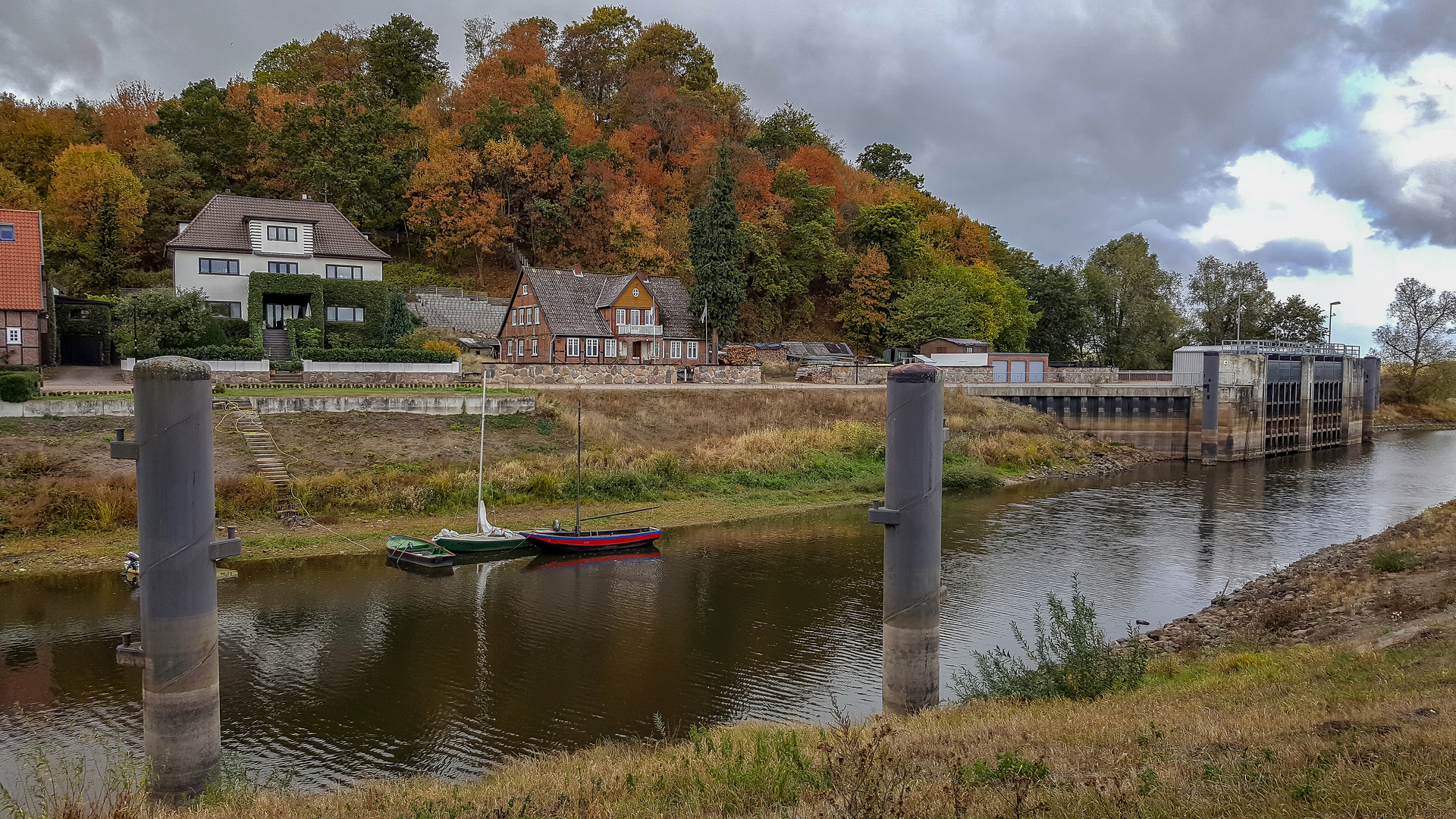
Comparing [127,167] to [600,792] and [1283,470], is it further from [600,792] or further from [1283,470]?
[1283,470]

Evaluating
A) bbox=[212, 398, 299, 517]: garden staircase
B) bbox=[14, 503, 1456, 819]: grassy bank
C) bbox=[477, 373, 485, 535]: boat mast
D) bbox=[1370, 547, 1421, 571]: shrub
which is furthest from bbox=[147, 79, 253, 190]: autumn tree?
bbox=[1370, 547, 1421, 571]: shrub

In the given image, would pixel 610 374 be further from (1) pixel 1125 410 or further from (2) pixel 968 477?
(1) pixel 1125 410

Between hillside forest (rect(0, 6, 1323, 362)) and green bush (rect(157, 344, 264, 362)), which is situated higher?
hillside forest (rect(0, 6, 1323, 362))

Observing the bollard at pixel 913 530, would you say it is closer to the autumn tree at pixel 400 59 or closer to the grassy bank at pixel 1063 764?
the grassy bank at pixel 1063 764

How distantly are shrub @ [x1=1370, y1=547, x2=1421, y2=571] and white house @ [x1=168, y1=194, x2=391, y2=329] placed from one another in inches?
2051

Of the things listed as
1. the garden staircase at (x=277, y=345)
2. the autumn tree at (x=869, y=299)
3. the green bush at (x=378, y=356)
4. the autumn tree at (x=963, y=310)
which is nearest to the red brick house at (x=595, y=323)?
the green bush at (x=378, y=356)

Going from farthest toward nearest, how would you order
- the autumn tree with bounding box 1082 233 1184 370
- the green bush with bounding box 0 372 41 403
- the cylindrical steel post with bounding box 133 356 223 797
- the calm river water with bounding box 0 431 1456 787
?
the autumn tree with bounding box 1082 233 1184 370 → the green bush with bounding box 0 372 41 403 → the calm river water with bounding box 0 431 1456 787 → the cylindrical steel post with bounding box 133 356 223 797

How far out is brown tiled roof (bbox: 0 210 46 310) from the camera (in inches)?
1745

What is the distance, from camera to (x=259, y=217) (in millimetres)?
54906

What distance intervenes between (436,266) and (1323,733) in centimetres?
7144

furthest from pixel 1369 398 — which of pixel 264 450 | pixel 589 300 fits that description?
pixel 264 450

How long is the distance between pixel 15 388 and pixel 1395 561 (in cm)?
4408

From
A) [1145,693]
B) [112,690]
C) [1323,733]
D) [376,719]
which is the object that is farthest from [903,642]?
[112,690]

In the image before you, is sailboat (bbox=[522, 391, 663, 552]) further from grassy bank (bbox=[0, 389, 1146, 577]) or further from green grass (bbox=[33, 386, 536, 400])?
green grass (bbox=[33, 386, 536, 400])
